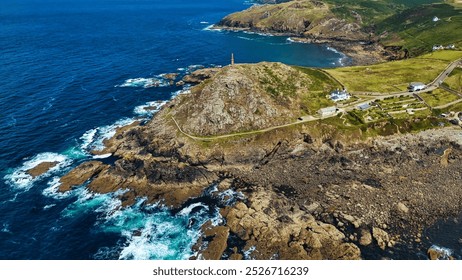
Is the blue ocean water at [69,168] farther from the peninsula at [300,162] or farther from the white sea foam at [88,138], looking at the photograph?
the peninsula at [300,162]

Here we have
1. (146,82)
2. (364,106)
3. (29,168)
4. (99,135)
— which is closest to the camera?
(29,168)

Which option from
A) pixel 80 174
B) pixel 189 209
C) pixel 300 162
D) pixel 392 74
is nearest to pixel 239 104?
pixel 300 162

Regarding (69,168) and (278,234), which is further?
(69,168)

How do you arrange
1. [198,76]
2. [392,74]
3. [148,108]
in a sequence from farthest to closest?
[198,76] < [392,74] < [148,108]

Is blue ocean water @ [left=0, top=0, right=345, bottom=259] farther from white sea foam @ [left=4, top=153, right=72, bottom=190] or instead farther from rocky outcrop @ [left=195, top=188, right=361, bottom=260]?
rocky outcrop @ [left=195, top=188, right=361, bottom=260]

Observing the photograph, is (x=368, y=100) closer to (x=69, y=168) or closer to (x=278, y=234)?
(x=278, y=234)

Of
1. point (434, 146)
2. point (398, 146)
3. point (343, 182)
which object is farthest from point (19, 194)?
point (434, 146)
